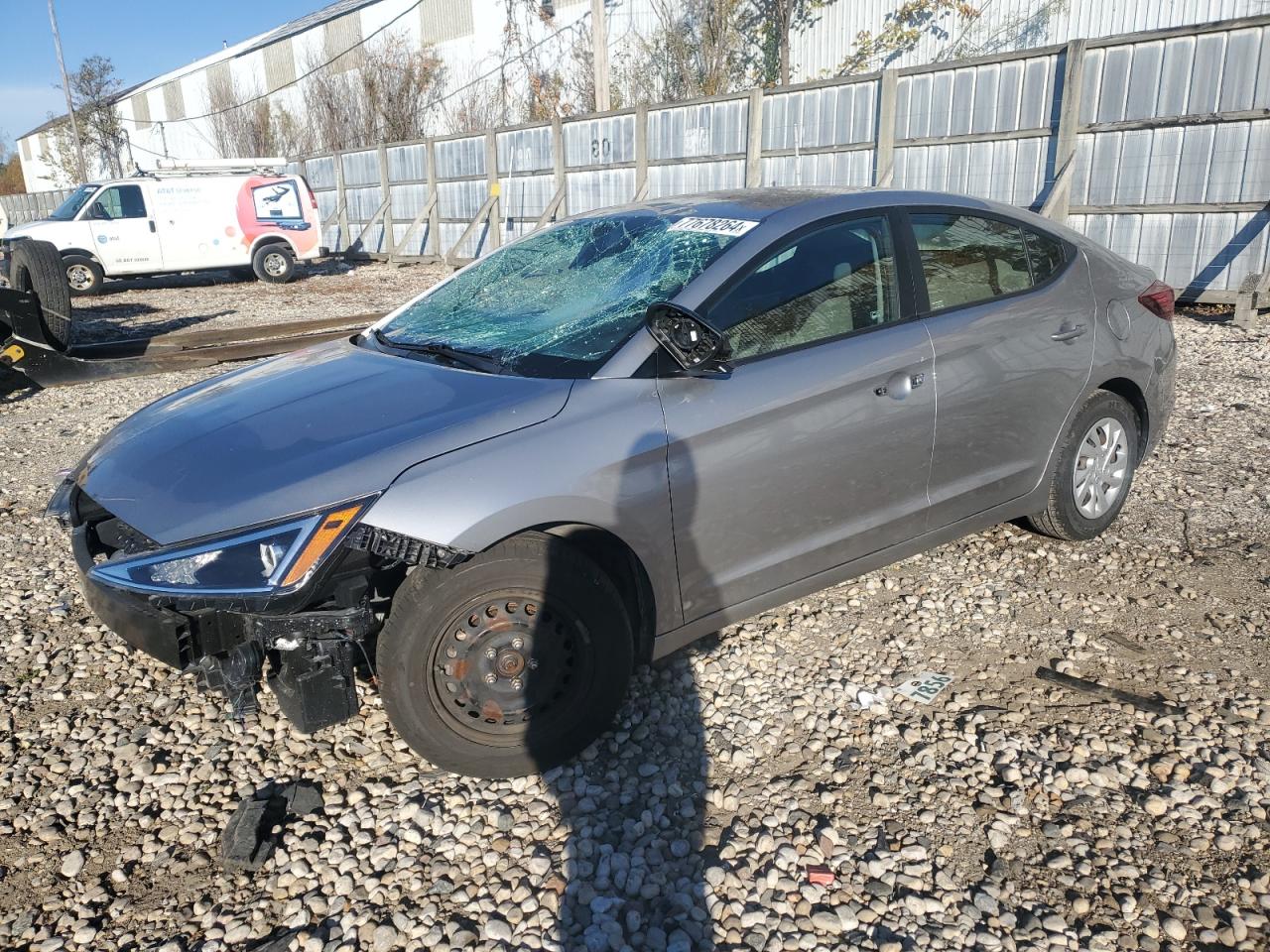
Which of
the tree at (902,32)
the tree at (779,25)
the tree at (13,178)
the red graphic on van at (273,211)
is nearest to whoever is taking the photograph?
the red graphic on van at (273,211)

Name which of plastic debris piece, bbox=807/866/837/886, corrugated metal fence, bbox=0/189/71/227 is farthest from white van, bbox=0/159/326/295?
corrugated metal fence, bbox=0/189/71/227

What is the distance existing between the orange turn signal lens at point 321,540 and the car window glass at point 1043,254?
117 inches

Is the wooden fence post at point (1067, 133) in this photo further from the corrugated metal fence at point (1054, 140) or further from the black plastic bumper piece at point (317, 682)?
the black plastic bumper piece at point (317, 682)

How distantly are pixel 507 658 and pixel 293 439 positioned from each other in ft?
2.95

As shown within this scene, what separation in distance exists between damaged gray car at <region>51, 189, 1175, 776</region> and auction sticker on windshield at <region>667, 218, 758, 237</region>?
0.01m

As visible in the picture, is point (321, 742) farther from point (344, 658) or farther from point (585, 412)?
point (585, 412)

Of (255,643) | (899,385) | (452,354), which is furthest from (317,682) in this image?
(899,385)

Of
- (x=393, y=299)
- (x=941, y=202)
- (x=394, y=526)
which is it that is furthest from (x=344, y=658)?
(x=393, y=299)

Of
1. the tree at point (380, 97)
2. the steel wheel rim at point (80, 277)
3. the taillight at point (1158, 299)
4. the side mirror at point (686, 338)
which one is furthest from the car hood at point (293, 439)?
the tree at point (380, 97)

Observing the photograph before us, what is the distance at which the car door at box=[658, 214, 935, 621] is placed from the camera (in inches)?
114

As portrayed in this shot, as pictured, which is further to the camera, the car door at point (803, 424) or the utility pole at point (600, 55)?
the utility pole at point (600, 55)

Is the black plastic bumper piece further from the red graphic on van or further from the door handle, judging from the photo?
the red graphic on van

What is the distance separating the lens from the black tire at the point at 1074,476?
4027 mm

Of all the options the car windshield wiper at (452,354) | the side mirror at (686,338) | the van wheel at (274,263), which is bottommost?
the van wheel at (274,263)
